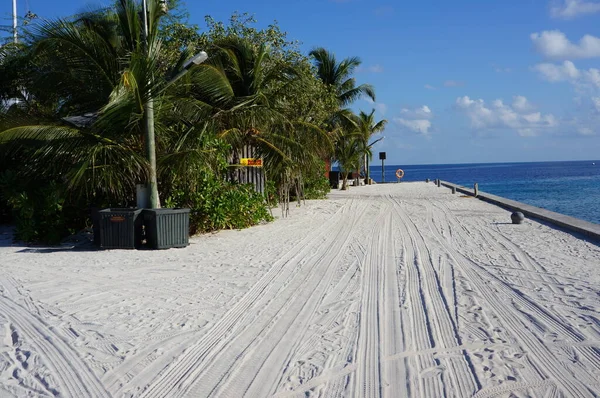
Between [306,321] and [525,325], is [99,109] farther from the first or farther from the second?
[525,325]

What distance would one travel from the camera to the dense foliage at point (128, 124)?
34.9 ft

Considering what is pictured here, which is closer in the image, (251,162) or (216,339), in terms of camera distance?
Result: (216,339)

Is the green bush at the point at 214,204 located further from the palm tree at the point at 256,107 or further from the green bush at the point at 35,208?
the green bush at the point at 35,208

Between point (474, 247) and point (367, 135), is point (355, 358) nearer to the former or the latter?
point (474, 247)

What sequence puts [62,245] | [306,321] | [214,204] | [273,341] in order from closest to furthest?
[273,341] → [306,321] → [62,245] → [214,204]

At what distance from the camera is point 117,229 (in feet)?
34.1

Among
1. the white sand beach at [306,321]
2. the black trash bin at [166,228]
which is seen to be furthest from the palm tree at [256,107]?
the white sand beach at [306,321]

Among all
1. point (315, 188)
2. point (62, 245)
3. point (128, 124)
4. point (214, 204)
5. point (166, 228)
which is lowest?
point (62, 245)

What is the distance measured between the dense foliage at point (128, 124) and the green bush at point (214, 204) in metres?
0.03

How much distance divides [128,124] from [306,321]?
6.84 metres

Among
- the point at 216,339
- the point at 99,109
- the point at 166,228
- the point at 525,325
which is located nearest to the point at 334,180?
the point at 99,109

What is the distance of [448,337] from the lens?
4.87 metres

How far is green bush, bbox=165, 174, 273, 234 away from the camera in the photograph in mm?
12188

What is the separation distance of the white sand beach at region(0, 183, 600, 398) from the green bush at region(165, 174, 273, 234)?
2204 millimetres
